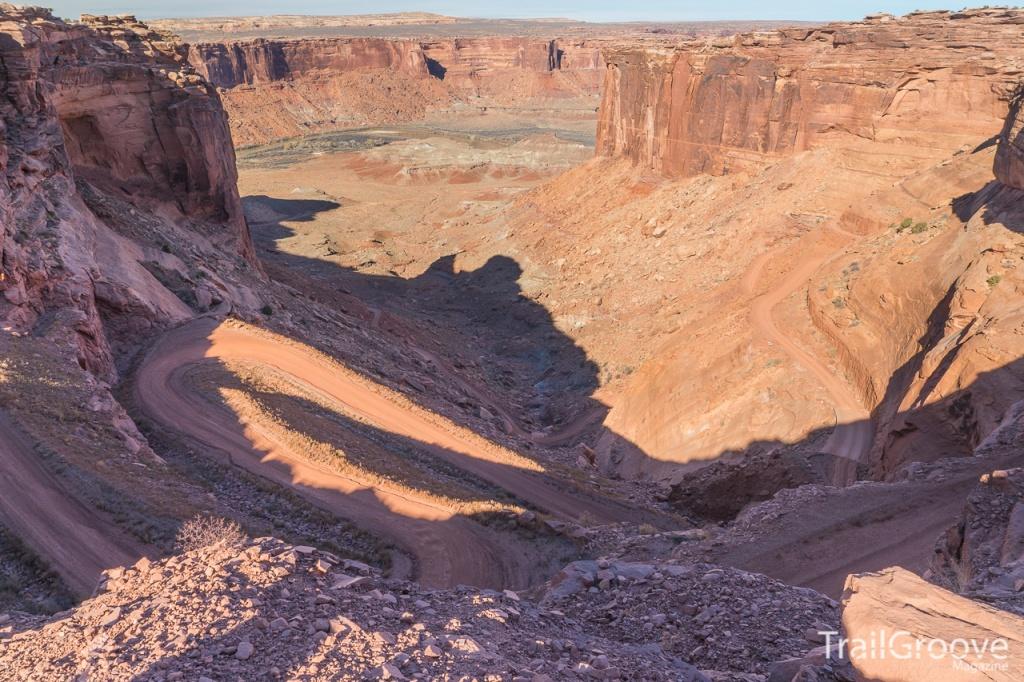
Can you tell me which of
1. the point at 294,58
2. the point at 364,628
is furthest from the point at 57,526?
the point at 294,58

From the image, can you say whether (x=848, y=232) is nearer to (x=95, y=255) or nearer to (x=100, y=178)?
(x=95, y=255)

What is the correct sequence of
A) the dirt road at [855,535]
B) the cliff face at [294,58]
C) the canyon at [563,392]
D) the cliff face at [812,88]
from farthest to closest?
the cliff face at [294,58] < the cliff face at [812,88] < the dirt road at [855,535] < the canyon at [563,392]

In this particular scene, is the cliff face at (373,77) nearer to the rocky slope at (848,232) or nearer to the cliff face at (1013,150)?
the rocky slope at (848,232)

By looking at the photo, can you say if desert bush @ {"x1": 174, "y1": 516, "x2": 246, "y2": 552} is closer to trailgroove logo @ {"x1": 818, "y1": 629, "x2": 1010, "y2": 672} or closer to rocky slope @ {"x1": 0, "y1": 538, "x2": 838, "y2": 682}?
rocky slope @ {"x1": 0, "y1": 538, "x2": 838, "y2": 682}

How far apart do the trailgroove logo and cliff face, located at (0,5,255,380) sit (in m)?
19.7

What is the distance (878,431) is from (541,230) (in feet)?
123

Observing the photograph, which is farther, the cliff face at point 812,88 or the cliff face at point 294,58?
the cliff face at point 294,58

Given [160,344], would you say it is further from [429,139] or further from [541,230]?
[429,139]

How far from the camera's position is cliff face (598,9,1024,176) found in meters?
33.7

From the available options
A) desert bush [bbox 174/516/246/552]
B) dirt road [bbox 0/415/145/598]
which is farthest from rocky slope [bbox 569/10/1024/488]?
dirt road [bbox 0/415/145/598]

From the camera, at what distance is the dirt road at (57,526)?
1230cm

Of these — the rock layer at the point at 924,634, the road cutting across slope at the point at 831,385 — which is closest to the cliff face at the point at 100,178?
the rock layer at the point at 924,634

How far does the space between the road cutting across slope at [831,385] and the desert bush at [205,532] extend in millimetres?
15553

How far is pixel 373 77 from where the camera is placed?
145375 mm
